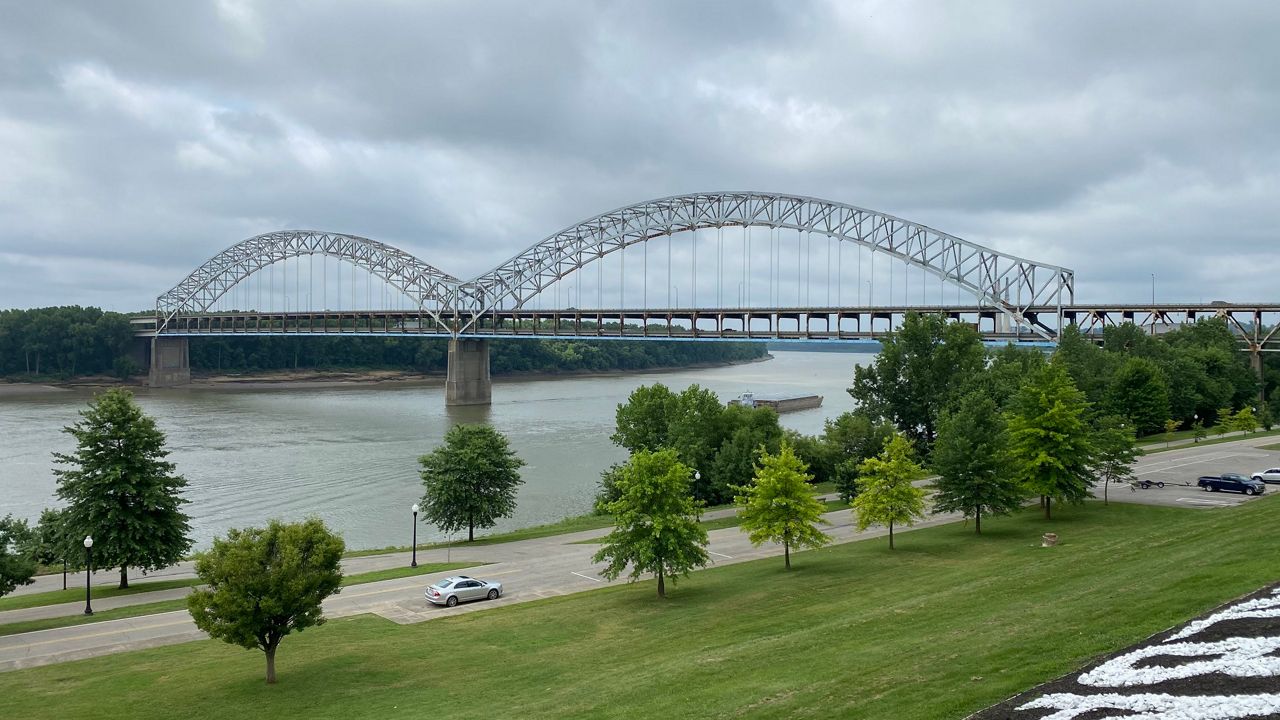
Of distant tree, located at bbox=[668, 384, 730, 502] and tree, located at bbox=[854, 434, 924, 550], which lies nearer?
tree, located at bbox=[854, 434, 924, 550]

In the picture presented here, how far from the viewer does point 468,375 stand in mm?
115812

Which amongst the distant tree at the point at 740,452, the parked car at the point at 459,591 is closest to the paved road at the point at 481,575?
the parked car at the point at 459,591

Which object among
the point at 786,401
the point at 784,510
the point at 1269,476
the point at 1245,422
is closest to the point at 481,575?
the point at 784,510

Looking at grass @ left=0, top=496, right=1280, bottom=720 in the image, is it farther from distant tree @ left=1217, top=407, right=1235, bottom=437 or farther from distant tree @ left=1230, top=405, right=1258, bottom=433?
distant tree @ left=1217, top=407, right=1235, bottom=437

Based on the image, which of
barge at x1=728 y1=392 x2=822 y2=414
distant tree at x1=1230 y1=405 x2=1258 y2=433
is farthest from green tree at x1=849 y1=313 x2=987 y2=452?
barge at x1=728 y1=392 x2=822 y2=414

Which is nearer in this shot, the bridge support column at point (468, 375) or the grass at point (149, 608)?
the grass at point (149, 608)

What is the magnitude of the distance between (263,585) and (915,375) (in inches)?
1697

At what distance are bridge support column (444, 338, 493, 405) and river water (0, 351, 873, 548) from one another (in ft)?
9.32

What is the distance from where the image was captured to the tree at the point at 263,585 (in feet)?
56.9

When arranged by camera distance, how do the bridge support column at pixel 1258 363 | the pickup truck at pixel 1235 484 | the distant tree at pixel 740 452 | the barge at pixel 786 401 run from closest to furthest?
the pickup truck at pixel 1235 484 < the distant tree at pixel 740 452 < the bridge support column at pixel 1258 363 < the barge at pixel 786 401

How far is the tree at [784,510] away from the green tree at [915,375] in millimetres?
28006

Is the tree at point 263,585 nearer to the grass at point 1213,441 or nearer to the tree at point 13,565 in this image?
the tree at point 13,565

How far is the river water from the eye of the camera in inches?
1715

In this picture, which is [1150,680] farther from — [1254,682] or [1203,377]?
[1203,377]
